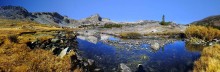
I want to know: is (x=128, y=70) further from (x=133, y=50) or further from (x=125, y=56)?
(x=133, y=50)

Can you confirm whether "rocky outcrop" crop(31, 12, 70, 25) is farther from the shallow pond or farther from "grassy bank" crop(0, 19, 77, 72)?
"grassy bank" crop(0, 19, 77, 72)

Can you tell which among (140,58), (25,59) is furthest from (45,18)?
(25,59)

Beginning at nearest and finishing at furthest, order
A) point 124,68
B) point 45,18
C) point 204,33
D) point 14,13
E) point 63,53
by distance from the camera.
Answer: point 63,53 < point 124,68 < point 204,33 < point 14,13 < point 45,18

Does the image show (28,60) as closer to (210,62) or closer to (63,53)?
(63,53)

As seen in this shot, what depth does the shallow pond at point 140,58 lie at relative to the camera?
3650 centimetres

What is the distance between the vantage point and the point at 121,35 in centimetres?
7300

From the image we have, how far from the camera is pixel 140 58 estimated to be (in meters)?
42.0

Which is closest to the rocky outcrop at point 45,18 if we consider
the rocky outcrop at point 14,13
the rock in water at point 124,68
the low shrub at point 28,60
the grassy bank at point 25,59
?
the rocky outcrop at point 14,13

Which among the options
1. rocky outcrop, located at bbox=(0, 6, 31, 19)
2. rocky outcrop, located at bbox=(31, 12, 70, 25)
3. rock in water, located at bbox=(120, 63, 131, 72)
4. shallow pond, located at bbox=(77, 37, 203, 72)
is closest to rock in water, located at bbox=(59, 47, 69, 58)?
shallow pond, located at bbox=(77, 37, 203, 72)

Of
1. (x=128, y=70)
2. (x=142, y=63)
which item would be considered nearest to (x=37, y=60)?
(x=128, y=70)

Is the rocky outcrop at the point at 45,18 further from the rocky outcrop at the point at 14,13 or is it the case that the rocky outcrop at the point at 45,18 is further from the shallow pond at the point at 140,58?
the shallow pond at the point at 140,58

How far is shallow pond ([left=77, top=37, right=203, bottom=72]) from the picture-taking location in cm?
3650

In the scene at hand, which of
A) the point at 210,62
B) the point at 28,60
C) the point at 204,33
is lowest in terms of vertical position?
the point at 204,33

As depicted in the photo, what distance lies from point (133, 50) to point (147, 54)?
418 centimetres
